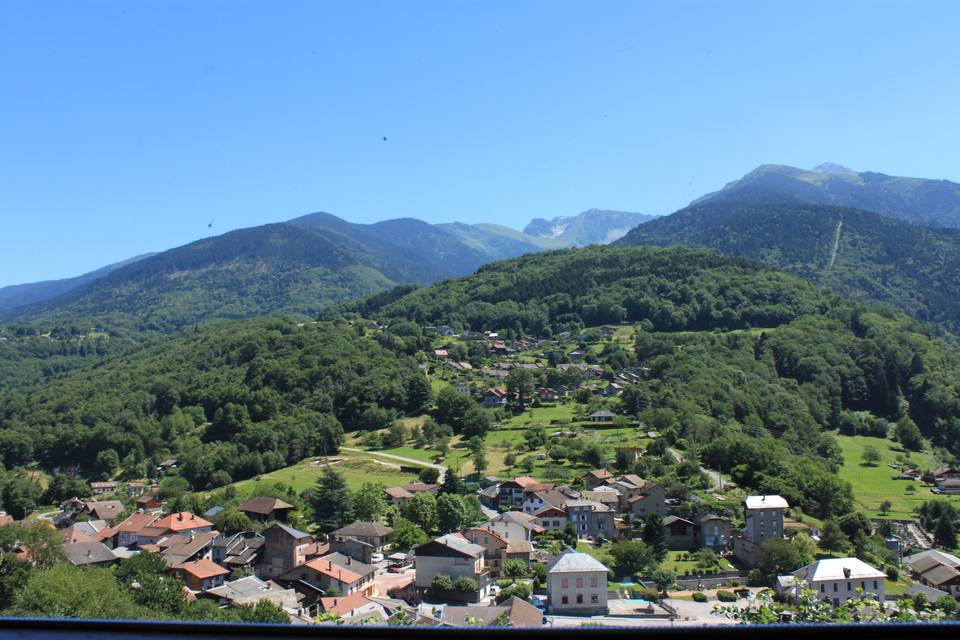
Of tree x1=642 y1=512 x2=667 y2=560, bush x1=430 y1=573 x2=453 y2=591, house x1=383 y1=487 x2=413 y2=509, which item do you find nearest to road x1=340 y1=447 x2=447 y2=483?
house x1=383 y1=487 x2=413 y2=509

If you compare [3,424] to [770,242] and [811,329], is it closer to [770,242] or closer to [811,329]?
[811,329]

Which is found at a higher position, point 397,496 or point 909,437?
point 397,496

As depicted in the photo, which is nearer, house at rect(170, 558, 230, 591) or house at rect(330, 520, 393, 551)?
house at rect(170, 558, 230, 591)

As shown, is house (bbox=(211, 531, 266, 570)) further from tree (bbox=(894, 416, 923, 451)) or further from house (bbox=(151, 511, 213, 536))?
tree (bbox=(894, 416, 923, 451))

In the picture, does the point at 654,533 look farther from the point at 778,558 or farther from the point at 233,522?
Result: the point at 233,522

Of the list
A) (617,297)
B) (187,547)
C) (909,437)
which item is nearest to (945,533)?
(909,437)

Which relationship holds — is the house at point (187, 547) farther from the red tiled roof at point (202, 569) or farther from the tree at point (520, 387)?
the tree at point (520, 387)
